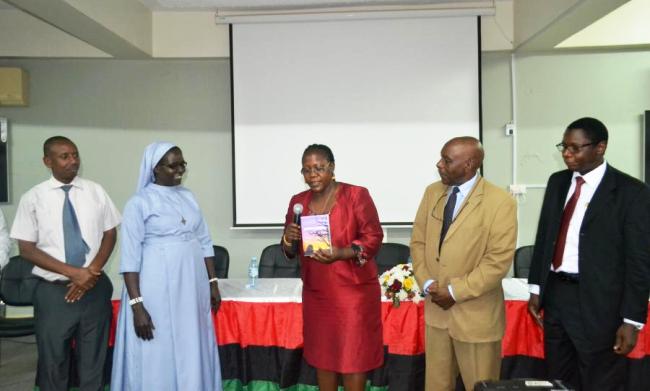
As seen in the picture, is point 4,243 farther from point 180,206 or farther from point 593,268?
point 593,268

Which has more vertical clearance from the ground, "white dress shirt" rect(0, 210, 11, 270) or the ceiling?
the ceiling

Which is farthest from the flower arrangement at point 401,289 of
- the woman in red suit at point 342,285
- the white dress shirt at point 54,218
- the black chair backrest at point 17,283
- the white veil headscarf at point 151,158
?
the black chair backrest at point 17,283

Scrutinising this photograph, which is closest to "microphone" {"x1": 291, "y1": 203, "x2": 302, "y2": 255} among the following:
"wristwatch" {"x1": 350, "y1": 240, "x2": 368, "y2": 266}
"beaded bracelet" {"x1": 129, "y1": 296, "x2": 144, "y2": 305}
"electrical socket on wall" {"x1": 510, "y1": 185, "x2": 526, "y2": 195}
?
"wristwatch" {"x1": 350, "y1": 240, "x2": 368, "y2": 266}

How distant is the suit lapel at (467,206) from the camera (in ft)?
7.89

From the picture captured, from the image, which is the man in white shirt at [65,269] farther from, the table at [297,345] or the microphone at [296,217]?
the microphone at [296,217]

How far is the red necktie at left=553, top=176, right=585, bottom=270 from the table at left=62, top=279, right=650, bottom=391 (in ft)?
2.76

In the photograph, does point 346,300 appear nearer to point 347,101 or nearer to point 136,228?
point 136,228

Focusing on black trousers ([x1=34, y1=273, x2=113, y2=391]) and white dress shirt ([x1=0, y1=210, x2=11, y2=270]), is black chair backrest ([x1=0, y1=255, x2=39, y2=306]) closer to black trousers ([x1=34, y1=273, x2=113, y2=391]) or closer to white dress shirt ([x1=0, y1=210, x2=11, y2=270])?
white dress shirt ([x1=0, y1=210, x2=11, y2=270])

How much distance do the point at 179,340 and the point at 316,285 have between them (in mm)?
832

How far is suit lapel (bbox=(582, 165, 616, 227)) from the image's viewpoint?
89.4 inches

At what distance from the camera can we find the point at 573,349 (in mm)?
2406

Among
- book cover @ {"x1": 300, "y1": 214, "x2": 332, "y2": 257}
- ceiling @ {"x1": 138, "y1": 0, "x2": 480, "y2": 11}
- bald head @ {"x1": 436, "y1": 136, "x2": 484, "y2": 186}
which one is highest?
ceiling @ {"x1": 138, "y1": 0, "x2": 480, "y2": 11}

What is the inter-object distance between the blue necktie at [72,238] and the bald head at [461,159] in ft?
7.12

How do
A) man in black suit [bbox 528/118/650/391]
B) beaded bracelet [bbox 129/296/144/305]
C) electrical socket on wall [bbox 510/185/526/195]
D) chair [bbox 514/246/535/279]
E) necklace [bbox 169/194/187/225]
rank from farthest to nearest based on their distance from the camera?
electrical socket on wall [bbox 510/185/526/195] → chair [bbox 514/246/535/279] → necklace [bbox 169/194/187/225] → beaded bracelet [bbox 129/296/144/305] → man in black suit [bbox 528/118/650/391]
